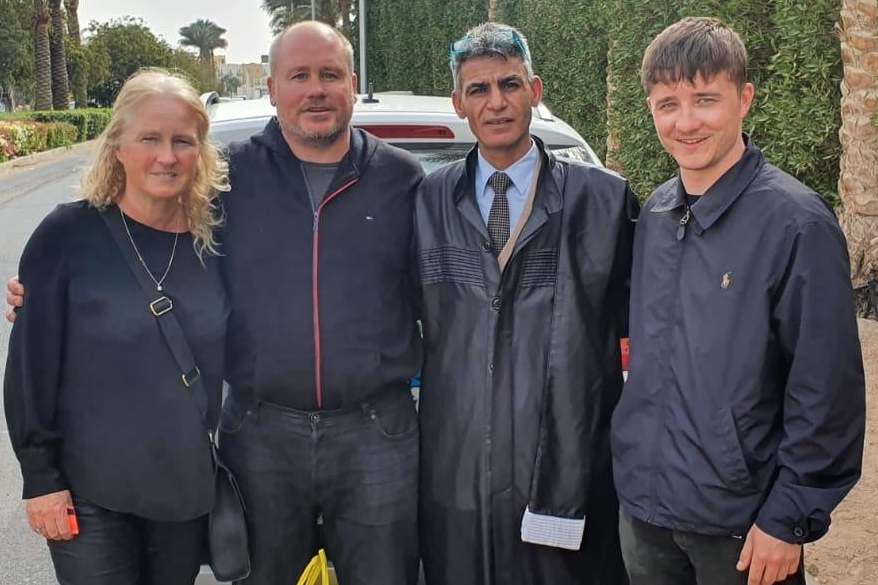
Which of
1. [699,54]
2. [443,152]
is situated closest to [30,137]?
[443,152]

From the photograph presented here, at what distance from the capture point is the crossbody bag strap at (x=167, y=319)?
2588 mm

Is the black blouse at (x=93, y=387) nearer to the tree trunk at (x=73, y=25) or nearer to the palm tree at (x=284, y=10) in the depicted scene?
the tree trunk at (x=73, y=25)

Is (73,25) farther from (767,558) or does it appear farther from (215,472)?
(767,558)

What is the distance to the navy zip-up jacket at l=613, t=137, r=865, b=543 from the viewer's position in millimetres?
2104

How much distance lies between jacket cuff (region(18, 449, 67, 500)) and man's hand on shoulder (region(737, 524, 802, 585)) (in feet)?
5.88

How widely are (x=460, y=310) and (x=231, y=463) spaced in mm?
845

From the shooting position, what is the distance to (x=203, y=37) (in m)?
125

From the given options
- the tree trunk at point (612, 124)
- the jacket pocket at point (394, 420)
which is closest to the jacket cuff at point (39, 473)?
the jacket pocket at point (394, 420)

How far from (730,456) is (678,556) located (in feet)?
1.15

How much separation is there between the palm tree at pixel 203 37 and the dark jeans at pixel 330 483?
420 feet

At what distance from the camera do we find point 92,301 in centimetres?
256

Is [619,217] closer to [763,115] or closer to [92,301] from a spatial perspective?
[92,301]

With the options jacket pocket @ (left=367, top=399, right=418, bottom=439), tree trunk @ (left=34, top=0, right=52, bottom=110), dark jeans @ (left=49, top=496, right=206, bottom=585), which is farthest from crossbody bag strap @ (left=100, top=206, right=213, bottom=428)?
tree trunk @ (left=34, top=0, right=52, bottom=110)

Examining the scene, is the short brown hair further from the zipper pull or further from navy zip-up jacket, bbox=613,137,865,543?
the zipper pull
